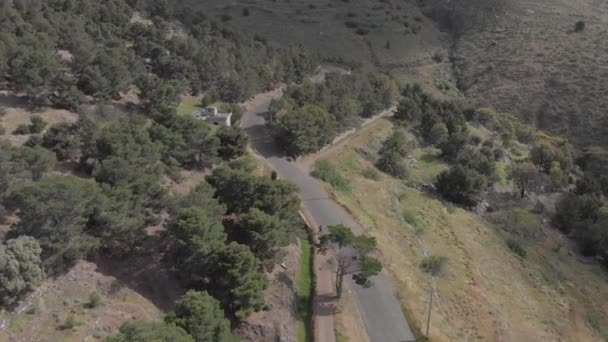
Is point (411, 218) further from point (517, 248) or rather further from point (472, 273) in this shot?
point (517, 248)

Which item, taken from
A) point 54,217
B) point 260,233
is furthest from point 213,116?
point 54,217

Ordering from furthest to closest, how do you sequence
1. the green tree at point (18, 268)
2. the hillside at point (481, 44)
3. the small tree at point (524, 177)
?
the hillside at point (481, 44), the small tree at point (524, 177), the green tree at point (18, 268)

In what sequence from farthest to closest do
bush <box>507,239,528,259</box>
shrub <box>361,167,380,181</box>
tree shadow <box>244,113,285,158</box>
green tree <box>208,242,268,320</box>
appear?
shrub <box>361,167,380,181</box> → tree shadow <box>244,113,285,158</box> → bush <box>507,239,528,259</box> → green tree <box>208,242,268,320</box>

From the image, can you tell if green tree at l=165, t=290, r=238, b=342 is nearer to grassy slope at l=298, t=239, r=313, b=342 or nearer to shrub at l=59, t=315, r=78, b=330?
shrub at l=59, t=315, r=78, b=330

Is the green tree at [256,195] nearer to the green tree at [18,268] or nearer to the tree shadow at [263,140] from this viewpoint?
the green tree at [18,268]

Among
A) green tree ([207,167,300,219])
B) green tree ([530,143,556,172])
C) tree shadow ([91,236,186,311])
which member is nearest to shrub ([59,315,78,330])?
tree shadow ([91,236,186,311])

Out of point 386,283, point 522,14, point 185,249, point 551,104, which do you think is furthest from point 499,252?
point 522,14

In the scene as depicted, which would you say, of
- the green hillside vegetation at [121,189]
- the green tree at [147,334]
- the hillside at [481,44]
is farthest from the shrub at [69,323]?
the hillside at [481,44]
